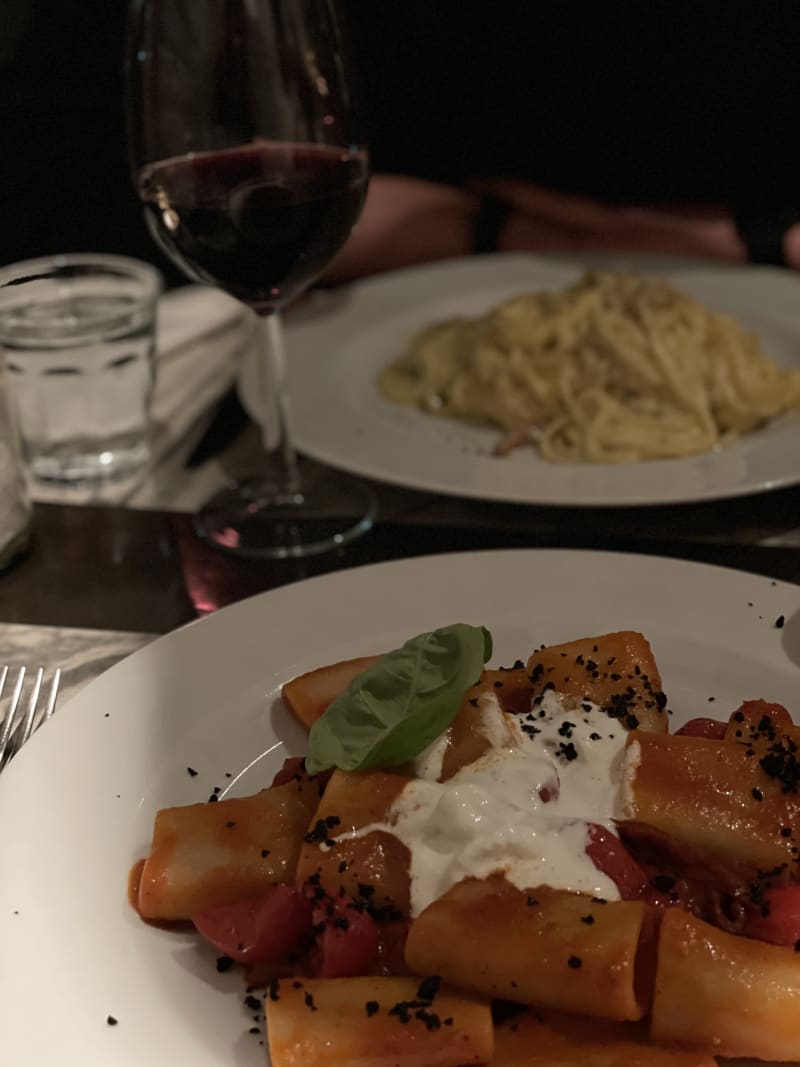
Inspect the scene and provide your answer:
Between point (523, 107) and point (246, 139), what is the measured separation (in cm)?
254

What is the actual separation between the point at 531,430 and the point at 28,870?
1.23 m

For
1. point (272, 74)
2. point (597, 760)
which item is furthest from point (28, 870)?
point (272, 74)

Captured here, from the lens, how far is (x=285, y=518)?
1781 millimetres

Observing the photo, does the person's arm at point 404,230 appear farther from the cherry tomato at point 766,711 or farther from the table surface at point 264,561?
the cherry tomato at point 766,711

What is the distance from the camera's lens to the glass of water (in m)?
1.88

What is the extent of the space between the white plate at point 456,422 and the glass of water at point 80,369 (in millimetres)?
205

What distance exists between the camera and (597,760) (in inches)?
40.2

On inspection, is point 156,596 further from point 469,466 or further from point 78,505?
point 469,466

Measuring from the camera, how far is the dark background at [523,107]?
137 inches

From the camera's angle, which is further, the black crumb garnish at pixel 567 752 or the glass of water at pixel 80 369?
the glass of water at pixel 80 369

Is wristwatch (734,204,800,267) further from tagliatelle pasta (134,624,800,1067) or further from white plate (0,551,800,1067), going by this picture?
tagliatelle pasta (134,624,800,1067)

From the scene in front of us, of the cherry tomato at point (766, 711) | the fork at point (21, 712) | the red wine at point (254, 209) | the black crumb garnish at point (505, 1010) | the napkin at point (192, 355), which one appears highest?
the red wine at point (254, 209)

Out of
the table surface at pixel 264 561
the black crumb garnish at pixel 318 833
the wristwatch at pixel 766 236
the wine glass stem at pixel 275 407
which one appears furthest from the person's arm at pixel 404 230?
the black crumb garnish at pixel 318 833

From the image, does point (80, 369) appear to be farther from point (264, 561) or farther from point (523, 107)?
point (523, 107)
